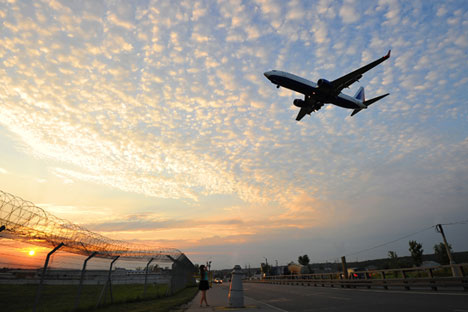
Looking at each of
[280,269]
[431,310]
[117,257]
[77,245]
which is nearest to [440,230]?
[431,310]

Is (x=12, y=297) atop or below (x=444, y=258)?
below

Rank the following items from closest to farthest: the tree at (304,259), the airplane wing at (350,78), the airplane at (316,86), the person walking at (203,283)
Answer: the person walking at (203,283) → the airplane wing at (350,78) → the airplane at (316,86) → the tree at (304,259)

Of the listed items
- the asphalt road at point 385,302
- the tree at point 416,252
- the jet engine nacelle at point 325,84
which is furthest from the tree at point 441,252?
the asphalt road at point 385,302

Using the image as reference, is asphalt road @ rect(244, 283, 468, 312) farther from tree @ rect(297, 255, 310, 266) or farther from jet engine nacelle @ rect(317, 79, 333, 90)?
tree @ rect(297, 255, 310, 266)

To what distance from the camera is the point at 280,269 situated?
97.4m

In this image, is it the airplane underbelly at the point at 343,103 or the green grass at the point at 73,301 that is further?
the airplane underbelly at the point at 343,103

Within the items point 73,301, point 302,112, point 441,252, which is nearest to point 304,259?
point 441,252

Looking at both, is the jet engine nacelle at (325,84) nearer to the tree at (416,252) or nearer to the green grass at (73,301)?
the green grass at (73,301)

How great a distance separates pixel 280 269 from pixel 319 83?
267 ft

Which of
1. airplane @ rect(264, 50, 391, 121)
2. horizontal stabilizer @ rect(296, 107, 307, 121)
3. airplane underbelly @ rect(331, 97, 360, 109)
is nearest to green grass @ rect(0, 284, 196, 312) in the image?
airplane @ rect(264, 50, 391, 121)

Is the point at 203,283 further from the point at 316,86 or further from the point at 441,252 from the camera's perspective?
the point at 441,252

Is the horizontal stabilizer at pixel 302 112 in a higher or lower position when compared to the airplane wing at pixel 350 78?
higher

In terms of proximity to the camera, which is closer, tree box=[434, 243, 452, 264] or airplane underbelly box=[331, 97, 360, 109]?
airplane underbelly box=[331, 97, 360, 109]

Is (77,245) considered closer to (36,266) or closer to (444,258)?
(36,266)
